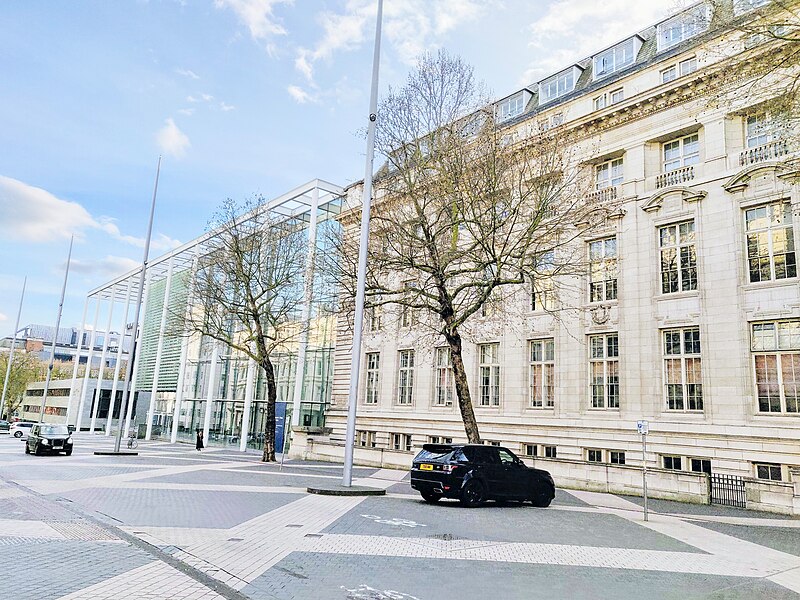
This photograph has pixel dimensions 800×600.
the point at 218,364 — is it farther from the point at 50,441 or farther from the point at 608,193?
A: the point at 608,193

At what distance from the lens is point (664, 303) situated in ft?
77.0

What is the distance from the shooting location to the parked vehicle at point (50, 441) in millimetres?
29531

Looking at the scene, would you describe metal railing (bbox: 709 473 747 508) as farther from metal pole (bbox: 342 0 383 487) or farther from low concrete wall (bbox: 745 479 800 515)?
metal pole (bbox: 342 0 383 487)

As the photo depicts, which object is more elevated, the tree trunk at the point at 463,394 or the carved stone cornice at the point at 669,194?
the carved stone cornice at the point at 669,194

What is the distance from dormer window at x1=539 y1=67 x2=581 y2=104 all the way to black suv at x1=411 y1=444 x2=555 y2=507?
841 inches

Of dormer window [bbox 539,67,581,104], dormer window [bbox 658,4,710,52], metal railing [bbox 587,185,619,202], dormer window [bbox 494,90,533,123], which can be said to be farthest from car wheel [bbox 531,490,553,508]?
dormer window [bbox 494,90,533,123]

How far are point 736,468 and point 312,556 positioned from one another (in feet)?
57.4

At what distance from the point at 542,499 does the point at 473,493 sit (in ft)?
7.81

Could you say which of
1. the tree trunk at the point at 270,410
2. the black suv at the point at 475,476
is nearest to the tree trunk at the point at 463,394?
the black suv at the point at 475,476

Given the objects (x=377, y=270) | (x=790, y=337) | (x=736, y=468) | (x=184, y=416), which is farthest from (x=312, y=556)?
(x=184, y=416)

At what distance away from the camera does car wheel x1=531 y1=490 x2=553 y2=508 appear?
16.2 meters

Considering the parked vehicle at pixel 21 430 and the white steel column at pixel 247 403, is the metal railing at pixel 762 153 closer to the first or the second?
the white steel column at pixel 247 403

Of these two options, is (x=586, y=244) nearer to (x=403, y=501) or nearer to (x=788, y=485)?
(x=788, y=485)

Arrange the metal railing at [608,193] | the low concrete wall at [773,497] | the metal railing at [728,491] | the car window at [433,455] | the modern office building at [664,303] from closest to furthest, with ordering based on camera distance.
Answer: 1. the car window at [433,455]
2. the low concrete wall at [773,497]
3. the metal railing at [728,491]
4. the modern office building at [664,303]
5. the metal railing at [608,193]
